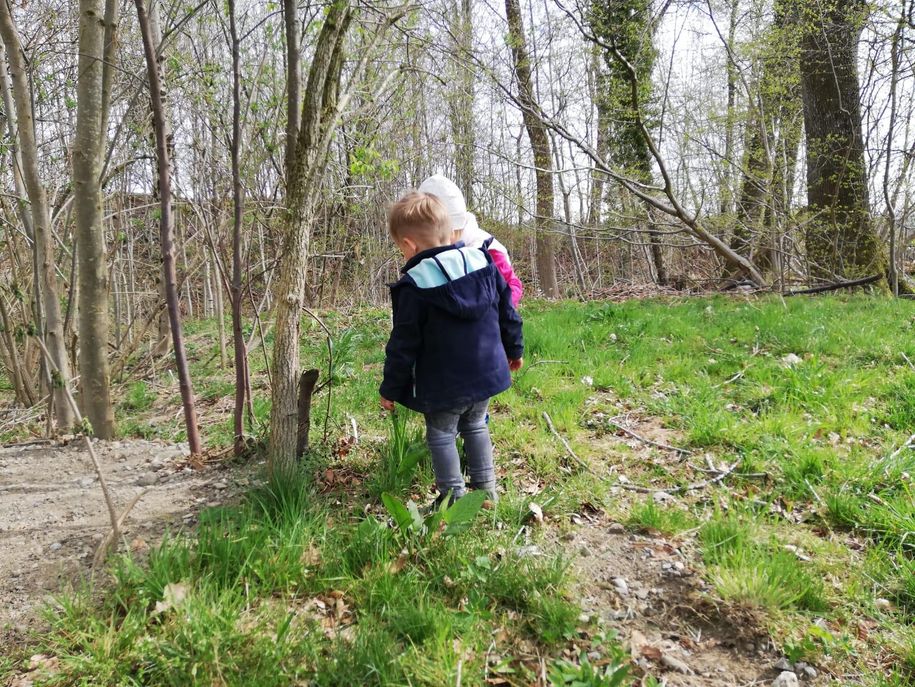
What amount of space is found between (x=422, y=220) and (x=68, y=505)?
2186 millimetres

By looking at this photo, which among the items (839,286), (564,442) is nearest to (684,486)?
(564,442)

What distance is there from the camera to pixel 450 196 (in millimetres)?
2654

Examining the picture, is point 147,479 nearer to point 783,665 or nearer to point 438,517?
point 438,517

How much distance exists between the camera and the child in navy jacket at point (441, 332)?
221 centimetres

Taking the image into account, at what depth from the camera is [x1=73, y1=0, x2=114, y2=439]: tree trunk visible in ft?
10.5

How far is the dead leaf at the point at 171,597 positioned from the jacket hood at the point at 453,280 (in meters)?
1.33

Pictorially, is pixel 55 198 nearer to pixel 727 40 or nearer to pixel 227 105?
pixel 227 105

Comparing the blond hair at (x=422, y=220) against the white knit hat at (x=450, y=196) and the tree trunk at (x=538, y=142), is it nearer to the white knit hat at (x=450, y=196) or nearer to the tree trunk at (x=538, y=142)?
the white knit hat at (x=450, y=196)

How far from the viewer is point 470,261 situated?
227cm

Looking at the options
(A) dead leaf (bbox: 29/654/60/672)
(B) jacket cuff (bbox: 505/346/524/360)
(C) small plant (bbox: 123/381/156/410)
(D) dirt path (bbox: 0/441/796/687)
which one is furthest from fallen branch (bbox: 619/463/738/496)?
(C) small plant (bbox: 123/381/156/410)

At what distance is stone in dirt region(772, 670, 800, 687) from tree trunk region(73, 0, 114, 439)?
3.87m

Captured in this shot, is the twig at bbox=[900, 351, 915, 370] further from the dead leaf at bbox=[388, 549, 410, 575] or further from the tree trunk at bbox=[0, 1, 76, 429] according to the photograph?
the tree trunk at bbox=[0, 1, 76, 429]

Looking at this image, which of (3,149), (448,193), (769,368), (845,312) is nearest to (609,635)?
(448,193)

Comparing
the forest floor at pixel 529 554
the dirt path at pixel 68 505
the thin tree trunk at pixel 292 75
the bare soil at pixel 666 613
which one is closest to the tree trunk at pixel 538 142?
the forest floor at pixel 529 554
